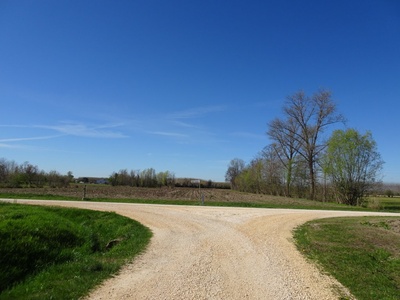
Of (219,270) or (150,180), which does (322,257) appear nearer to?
(219,270)

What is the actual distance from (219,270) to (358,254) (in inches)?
207

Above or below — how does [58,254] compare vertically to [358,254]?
below

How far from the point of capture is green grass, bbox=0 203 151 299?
252 inches

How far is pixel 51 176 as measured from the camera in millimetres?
56812

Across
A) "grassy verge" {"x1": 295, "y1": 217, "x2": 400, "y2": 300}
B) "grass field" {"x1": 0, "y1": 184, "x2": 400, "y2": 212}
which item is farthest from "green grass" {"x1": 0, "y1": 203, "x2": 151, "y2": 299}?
"grass field" {"x1": 0, "y1": 184, "x2": 400, "y2": 212}

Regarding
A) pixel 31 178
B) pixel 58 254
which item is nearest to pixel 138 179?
pixel 31 178

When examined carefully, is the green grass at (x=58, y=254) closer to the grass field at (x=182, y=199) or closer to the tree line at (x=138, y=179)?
the grass field at (x=182, y=199)

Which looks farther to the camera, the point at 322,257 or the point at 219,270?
the point at 322,257

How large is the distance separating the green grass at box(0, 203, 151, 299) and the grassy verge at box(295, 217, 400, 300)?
579cm

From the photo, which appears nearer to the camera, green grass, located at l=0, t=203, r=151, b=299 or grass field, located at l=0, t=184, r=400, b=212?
green grass, located at l=0, t=203, r=151, b=299

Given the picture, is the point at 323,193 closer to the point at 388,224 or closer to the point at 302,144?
the point at 302,144

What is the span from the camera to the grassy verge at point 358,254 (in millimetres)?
7090

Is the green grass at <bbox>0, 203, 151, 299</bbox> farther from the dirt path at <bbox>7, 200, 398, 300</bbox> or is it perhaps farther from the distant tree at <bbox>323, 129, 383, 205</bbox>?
the distant tree at <bbox>323, 129, 383, 205</bbox>

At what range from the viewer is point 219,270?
7801 mm
